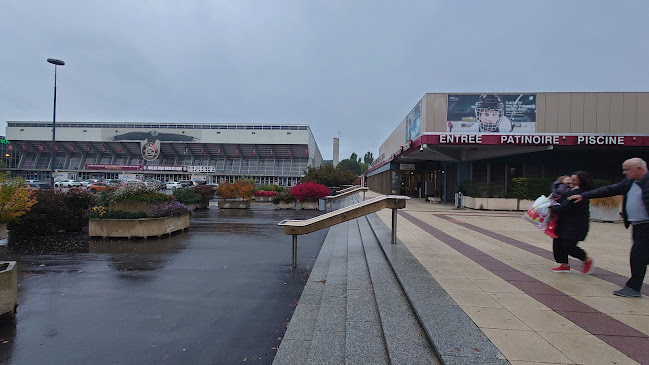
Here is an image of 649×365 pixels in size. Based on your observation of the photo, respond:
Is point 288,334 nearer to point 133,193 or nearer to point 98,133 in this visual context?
point 133,193

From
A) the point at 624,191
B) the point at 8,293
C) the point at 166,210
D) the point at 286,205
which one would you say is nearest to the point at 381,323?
the point at 624,191

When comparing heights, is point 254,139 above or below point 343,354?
above

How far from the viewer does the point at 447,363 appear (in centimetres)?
228

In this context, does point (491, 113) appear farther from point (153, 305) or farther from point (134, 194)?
point (153, 305)

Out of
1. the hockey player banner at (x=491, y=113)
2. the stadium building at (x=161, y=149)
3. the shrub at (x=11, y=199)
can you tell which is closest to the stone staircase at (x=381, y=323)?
the shrub at (x=11, y=199)

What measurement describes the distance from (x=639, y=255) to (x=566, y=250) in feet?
3.27

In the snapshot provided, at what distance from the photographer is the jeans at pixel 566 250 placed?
453 cm

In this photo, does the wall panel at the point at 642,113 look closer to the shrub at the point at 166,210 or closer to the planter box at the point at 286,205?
the planter box at the point at 286,205

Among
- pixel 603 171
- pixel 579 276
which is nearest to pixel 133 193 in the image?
pixel 579 276

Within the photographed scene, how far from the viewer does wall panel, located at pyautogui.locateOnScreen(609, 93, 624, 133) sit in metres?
17.5

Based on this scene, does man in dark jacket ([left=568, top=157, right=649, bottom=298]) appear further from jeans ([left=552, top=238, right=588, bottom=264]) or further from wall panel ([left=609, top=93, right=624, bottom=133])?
wall panel ([left=609, top=93, right=624, bottom=133])

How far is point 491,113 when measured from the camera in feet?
59.2

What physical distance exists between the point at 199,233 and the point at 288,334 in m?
7.49

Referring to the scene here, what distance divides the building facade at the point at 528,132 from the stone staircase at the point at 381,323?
1298cm
